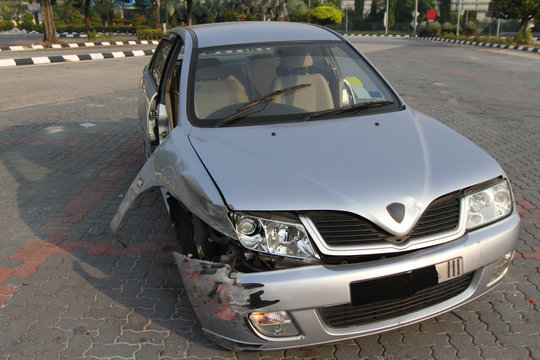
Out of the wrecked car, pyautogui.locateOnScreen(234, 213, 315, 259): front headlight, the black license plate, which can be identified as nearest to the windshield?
the wrecked car

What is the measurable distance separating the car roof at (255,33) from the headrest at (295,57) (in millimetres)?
129

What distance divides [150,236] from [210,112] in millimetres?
1280

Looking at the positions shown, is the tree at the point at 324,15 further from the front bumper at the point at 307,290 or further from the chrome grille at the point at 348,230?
the chrome grille at the point at 348,230

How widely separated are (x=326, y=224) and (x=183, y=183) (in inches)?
32.1

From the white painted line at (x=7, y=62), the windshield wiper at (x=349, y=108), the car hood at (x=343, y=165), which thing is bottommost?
the white painted line at (x=7, y=62)

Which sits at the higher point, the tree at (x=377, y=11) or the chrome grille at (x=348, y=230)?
the tree at (x=377, y=11)

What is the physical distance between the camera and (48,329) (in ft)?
9.76

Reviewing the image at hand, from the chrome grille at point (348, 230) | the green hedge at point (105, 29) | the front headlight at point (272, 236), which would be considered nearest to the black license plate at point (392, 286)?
the chrome grille at point (348, 230)

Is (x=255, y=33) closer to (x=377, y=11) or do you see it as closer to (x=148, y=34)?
(x=148, y=34)

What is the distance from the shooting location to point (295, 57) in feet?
13.1

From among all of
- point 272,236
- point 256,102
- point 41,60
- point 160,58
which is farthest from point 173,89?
point 41,60

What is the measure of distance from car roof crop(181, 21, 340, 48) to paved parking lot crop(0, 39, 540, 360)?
158cm

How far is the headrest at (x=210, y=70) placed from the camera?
3768mm

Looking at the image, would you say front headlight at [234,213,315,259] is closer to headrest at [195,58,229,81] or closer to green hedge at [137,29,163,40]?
headrest at [195,58,229,81]
